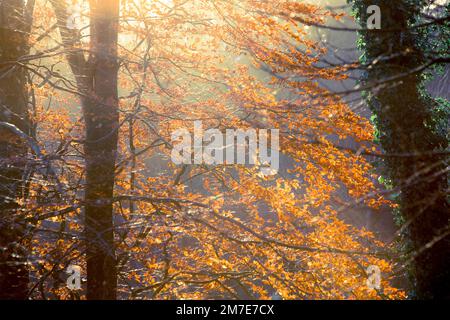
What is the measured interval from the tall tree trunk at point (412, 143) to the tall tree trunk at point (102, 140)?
468 centimetres

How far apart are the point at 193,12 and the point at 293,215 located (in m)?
4.83

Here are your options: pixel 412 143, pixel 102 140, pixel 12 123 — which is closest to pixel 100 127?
pixel 102 140

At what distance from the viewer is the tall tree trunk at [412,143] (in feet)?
29.1

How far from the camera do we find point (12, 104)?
802 centimetres

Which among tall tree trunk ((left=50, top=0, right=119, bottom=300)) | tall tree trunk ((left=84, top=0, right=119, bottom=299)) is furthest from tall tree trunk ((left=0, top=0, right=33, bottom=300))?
tall tree trunk ((left=84, top=0, right=119, bottom=299))

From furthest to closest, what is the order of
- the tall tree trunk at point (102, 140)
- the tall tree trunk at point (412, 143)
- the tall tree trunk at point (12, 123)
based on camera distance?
the tall tree trunk at point (412, 143) < the tall tree trunk at point (102, 140) < the tall tree trunk at point (12, 123)

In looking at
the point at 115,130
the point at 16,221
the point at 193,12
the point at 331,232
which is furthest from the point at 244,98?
the point at 16,221

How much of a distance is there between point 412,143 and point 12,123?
300 inches

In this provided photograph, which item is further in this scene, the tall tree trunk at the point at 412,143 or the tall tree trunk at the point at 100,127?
the tall tree trunk at the point at 412,143

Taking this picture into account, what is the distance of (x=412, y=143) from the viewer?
9.71m

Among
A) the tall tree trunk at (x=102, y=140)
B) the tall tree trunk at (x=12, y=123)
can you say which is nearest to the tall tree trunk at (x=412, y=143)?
the tall tree trunk at (x=102, y=140)

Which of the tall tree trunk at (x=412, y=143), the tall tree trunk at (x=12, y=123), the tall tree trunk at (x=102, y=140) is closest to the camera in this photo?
the tall tree trunk at (x=12, y=123)

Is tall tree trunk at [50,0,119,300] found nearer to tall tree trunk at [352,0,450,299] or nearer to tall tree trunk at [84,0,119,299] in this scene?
tall tree trunk at [84,0,119,299]

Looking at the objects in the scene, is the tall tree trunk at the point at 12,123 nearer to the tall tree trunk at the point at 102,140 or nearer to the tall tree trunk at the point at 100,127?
the tall tree trunk at the point at 100,127
